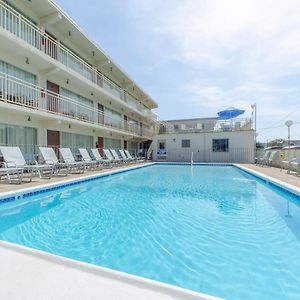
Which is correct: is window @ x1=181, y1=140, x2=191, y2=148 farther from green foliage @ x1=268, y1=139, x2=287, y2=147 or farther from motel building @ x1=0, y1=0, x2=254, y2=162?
green foliage @ x1=268, y1=139, x2=287, y2=147

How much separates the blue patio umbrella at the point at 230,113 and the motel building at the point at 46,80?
1208cm

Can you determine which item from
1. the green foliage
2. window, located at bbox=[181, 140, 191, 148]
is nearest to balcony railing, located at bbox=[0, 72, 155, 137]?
window, located at bbox=[181, 140, 191, 148]

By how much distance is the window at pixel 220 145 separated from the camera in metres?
23.0

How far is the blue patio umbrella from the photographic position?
2368 cm

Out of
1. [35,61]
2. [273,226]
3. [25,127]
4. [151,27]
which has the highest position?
[151,27]

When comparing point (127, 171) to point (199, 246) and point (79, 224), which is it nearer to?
point (79, 224)

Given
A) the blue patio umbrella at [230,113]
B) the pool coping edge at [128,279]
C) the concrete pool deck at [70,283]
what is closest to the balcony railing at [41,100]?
the pool coping edge at [128,279]

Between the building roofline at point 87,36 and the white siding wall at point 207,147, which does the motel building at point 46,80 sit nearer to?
the building roofline at point 87,36

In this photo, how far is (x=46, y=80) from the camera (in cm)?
1230

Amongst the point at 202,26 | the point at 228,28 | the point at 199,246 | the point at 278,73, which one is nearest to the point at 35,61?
the point at 202,26

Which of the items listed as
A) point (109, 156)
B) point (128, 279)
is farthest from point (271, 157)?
point (128, 279)

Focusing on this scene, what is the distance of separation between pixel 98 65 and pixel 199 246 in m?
17.4

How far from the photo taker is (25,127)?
10.9 metres

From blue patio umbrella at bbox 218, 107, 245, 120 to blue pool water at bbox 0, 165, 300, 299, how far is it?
59.2 ft
